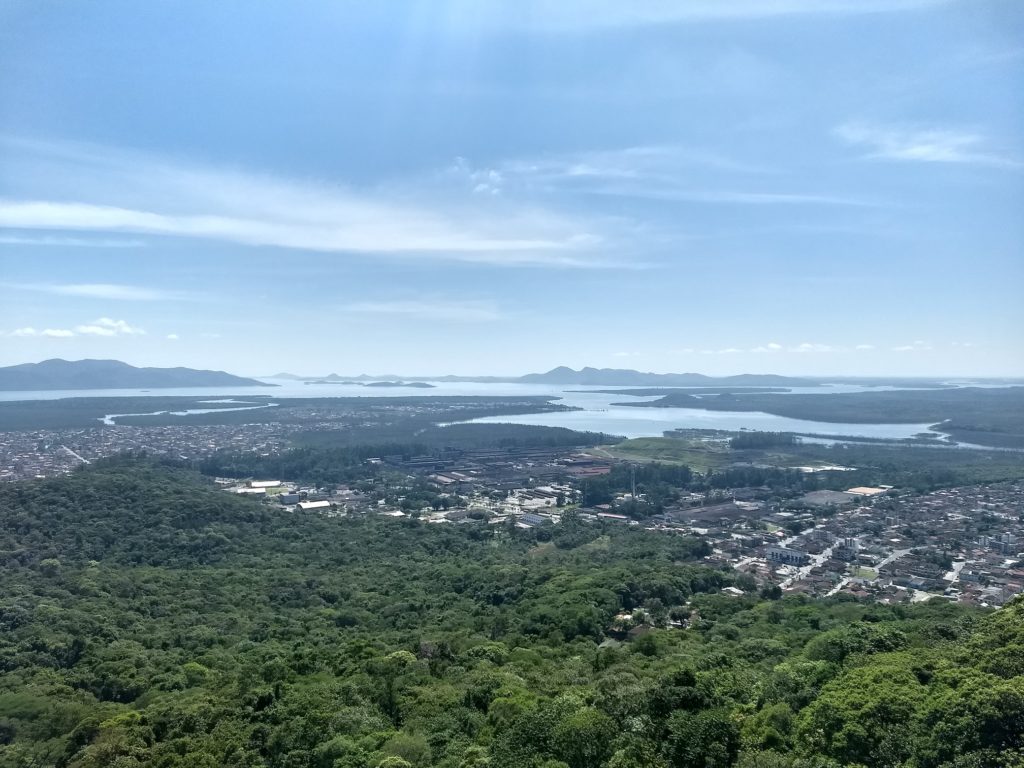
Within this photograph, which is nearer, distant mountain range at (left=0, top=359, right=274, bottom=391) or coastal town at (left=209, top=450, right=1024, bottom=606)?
coastal town at (left=209, top=450, right=1024, bottom=606)

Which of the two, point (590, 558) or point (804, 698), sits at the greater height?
point (804, 698)

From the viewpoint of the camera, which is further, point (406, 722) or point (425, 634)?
point (425, 634)

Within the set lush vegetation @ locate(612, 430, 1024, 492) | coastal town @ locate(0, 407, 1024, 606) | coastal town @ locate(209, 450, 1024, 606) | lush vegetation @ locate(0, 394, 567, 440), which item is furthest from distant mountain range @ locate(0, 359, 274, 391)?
lush vegetation @ locate(612, 430, 1024, 492)

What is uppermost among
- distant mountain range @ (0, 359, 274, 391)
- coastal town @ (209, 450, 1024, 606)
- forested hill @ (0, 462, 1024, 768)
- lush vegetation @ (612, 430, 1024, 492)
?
distant mountain range @ (0, 359, 274, 391)

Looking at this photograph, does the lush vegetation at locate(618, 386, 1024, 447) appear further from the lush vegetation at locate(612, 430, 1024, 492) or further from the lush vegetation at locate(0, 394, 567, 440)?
the lush vegetation at locate(0, 394, 567, 440)

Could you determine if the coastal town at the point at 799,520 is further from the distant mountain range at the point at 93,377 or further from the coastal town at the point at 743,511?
the distant mountain range at the point at 93,377

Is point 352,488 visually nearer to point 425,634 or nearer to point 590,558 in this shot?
point 590,558

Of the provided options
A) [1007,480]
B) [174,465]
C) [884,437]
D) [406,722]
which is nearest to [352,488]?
[174,465]

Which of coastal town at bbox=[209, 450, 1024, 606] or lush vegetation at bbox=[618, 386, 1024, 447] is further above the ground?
lush vegetation at bbox=[618, 386, 1024, 447]
